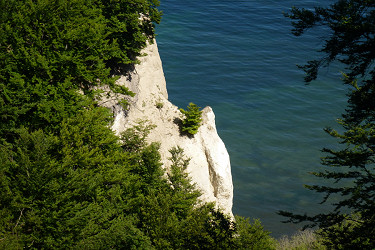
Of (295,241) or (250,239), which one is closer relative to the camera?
(250,239)

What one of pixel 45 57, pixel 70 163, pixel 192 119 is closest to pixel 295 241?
pixel 192 119

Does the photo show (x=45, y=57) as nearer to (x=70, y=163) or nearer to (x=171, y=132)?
(x=70, y=163)

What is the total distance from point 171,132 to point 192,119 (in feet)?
6.17

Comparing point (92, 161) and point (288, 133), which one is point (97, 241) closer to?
point (92, 161)

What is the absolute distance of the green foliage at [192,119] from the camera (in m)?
27.9

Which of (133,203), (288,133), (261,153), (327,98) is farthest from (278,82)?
(133,203)

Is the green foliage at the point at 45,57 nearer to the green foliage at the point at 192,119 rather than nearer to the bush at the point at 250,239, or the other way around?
the green foliage at the point at 192,119

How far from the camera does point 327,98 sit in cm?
4722

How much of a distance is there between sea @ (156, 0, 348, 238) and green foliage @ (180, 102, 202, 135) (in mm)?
8859

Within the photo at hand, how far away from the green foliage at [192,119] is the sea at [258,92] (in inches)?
349

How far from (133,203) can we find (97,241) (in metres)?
4.16

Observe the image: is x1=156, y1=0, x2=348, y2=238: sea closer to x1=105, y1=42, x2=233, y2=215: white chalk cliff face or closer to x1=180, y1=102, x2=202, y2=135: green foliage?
x1=105, y1=42, x2=233, y2=215: white chalk cliff face

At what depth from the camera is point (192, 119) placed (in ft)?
91.6

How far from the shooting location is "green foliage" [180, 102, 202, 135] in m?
27.9
